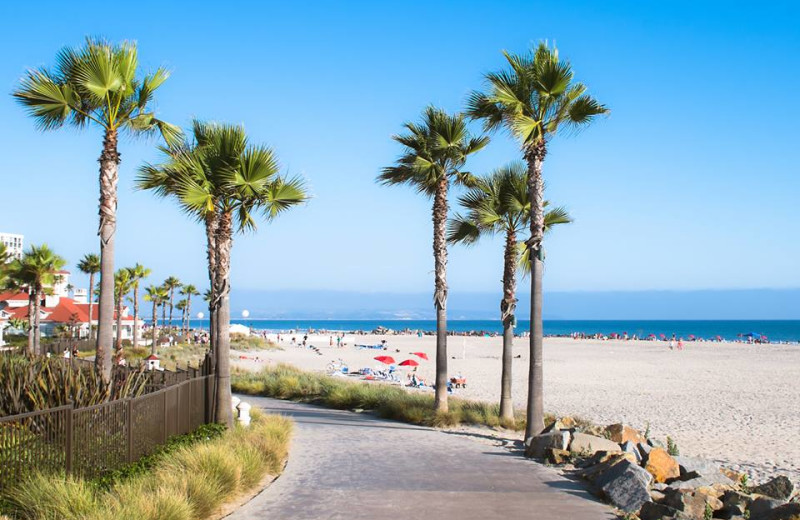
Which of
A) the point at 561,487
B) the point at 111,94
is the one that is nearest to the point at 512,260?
the point at 561,487

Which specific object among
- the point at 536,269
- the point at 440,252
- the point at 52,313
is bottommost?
the point at 52,313

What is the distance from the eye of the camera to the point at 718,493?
9.81 meters

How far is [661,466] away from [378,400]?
37.4 ft

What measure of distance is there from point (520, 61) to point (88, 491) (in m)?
11.8

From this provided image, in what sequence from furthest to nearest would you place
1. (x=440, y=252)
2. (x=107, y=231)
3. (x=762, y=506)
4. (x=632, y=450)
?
(x=440, y=252) < (x=107, y=231) < (x=632, y=450) < (x=762, y=506)

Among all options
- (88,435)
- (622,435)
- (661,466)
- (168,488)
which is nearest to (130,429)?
(88,435)

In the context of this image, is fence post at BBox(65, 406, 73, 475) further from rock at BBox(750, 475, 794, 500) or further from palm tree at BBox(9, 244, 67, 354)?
palm tree at BBox(9, 244, 67, 354)

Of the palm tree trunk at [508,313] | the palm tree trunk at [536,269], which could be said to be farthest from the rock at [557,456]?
Answer: the palm tree trunk at [508,313]

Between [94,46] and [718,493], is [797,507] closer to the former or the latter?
[718,493]

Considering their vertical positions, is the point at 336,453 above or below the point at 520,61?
below

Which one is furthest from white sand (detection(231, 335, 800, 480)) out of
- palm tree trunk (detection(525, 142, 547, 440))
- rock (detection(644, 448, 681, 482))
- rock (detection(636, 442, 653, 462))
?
palm tree trunk (detection(525, 142, 547, 440))

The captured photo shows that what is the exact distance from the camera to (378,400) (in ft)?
70.2

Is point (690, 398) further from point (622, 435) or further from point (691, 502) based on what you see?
point (691, 502)

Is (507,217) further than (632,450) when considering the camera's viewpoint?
Yes
